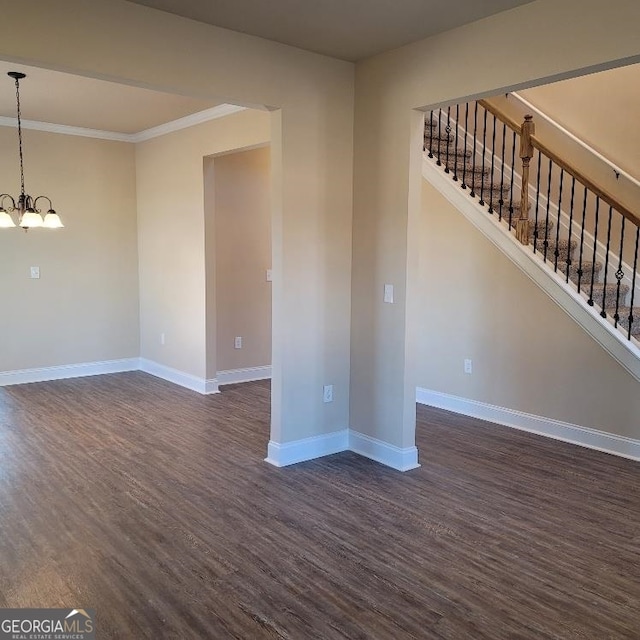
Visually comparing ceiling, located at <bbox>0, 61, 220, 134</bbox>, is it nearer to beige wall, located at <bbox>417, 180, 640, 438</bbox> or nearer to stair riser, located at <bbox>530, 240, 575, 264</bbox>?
beige wall, located at <bbox>417, 180, 640, 438</bbox>

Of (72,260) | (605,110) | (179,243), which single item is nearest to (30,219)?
(179,243)

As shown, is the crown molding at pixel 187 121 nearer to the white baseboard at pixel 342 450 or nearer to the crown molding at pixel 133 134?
the crown molding at pixel 133 134

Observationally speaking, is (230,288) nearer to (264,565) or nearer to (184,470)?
(184,470)

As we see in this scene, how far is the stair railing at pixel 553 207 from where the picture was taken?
4.64 metres

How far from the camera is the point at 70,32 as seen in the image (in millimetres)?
2850

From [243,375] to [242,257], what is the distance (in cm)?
131

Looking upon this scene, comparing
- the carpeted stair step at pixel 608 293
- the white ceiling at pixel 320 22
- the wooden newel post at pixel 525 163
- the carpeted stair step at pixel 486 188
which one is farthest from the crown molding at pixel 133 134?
the carpeted stair step at pixel 608 293

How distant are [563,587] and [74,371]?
567 centimetres

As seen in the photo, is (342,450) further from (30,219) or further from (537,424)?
(30,219)

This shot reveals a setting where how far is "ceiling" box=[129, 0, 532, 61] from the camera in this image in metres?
3.01

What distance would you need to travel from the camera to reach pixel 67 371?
6594 mm

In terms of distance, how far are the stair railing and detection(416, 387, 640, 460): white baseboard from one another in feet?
2.64

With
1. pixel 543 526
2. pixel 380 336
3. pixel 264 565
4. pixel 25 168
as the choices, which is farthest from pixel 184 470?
pixel 25 168

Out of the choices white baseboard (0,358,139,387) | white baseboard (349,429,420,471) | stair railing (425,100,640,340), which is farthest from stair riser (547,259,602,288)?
white baseboard (0,358,139,387)
